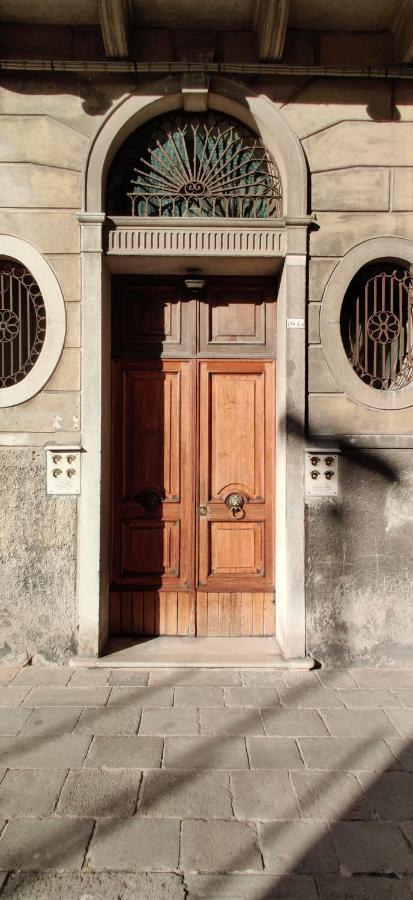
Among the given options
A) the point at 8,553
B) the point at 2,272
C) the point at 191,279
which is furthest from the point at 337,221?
the point at 8,553

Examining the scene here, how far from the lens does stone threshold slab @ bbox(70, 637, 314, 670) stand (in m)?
4.81

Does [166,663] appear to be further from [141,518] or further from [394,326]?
[394,326]

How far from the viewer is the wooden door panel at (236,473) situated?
538cm

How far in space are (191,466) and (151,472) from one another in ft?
1.28

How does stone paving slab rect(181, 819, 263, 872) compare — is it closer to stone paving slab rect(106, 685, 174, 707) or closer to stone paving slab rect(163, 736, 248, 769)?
stone paving slab rect(163, 736, 248, 769)

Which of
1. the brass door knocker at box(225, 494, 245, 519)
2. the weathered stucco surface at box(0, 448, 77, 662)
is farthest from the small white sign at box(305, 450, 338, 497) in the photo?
the weathered stucco surface at box(0, 448, 77, 662)

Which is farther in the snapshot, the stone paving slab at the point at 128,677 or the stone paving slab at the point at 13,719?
the stone paving slab at the point at 128,677

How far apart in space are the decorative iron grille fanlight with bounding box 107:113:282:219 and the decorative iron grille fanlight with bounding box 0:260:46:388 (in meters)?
1.03

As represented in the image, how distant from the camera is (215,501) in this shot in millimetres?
5379

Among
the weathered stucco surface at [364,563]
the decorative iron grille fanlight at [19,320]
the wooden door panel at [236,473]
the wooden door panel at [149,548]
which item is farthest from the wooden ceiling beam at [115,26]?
the wooden door panel at [149,548]

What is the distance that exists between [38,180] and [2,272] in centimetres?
86

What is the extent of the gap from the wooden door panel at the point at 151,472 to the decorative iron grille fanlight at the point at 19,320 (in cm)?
79

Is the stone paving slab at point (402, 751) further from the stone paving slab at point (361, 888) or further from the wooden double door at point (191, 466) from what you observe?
the wooden double door at point (191, 466)

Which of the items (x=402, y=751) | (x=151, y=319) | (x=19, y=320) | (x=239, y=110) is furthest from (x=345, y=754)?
(x=239, y=110)
